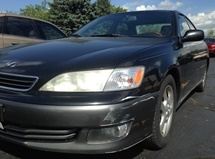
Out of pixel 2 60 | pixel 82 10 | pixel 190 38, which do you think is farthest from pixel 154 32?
pixel 82 10

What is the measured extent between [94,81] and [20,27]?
5.62 metres

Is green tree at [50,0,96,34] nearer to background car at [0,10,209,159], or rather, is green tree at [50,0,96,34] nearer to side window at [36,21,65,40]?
side window at [36,21,65,40]

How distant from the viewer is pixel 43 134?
3.12m

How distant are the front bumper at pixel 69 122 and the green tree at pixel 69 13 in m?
29.6

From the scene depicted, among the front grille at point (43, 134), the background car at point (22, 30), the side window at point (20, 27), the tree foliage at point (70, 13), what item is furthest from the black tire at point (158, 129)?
the tree foliage at point (70, 13)

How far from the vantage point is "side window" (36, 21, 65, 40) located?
8.59 metres

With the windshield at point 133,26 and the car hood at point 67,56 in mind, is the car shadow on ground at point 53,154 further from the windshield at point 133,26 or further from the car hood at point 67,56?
the windshield at point 133,26

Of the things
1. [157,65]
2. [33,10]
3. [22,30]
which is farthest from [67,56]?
[33,10]

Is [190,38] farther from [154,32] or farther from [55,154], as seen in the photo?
[55,154]

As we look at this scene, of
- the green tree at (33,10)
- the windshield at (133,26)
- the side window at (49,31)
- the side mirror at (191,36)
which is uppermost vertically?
the windshield at (133,26)

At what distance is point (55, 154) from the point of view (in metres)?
3.62

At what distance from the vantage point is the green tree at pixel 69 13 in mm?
32406

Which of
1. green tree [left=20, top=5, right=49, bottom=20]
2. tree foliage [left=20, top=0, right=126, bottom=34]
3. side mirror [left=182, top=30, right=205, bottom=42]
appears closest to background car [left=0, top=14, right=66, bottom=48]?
side mirror [left=182, top=30, right=205, bottom=42]

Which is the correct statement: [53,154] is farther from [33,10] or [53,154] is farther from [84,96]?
[33,10]
